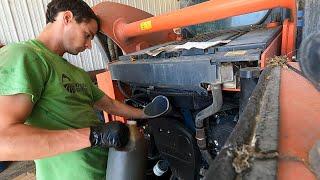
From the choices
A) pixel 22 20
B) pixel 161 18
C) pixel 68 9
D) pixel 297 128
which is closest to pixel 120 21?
pixel 161 18

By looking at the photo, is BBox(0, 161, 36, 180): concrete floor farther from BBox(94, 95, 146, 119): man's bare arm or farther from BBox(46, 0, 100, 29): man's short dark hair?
BBox(46, 0, 100, 29): man's short dark hair

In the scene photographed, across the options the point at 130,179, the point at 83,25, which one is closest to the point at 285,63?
the point at 130,179

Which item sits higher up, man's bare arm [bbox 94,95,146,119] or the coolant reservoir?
man's bare arm [bbox 94,95,146,119]

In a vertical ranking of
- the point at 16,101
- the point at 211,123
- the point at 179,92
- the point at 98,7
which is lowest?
the point at 211,123

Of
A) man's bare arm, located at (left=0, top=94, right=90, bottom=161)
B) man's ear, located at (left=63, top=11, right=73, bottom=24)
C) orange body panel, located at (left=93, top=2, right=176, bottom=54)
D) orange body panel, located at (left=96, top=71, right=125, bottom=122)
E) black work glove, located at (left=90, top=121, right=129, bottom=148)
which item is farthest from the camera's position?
orange body panel, located at (left=93, top=2, right=176, bottom=54)

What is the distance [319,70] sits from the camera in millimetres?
370

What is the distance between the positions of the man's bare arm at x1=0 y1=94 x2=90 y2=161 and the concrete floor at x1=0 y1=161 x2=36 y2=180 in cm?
218

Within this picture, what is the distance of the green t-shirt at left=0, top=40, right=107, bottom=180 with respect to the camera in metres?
0.94

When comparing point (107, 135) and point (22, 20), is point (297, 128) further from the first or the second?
point (22, 20)

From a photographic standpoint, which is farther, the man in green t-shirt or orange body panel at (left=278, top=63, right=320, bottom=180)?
the man in green t-shirt

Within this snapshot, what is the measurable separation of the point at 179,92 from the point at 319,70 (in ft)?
3.41

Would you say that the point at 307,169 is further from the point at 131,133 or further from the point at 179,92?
the point at 179,92

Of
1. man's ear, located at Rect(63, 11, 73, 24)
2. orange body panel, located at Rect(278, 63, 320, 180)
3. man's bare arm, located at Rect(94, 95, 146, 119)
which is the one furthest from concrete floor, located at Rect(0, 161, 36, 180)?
orange body panel, located at Rect(278, 63, 320, 180)

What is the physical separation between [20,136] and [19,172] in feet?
8.27
